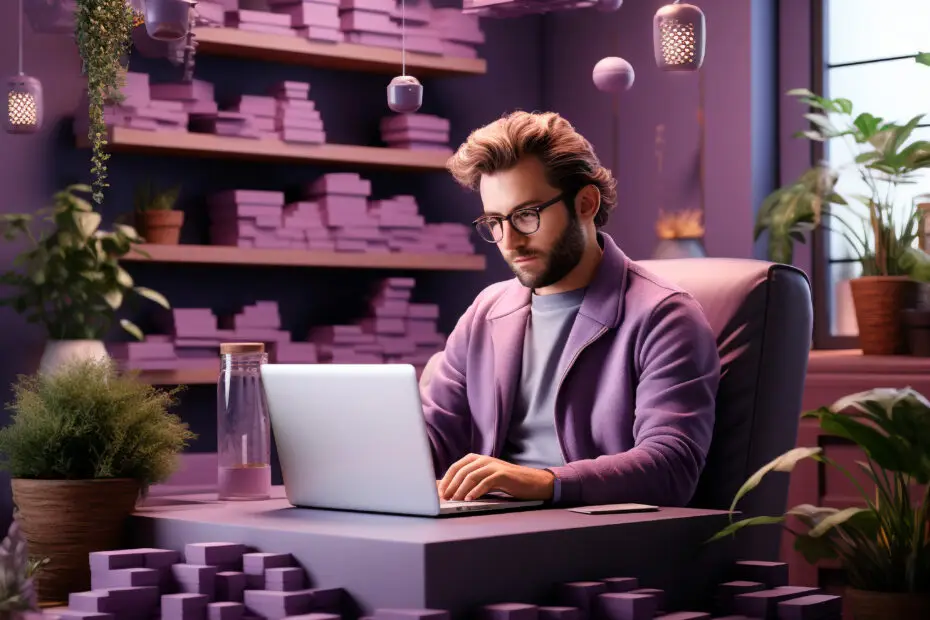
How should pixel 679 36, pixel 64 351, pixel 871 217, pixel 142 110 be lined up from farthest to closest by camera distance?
pixel 142 110 → pixel 871 217 → pixel 64 351 → pixel 679 36

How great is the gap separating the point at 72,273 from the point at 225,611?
2.97 m

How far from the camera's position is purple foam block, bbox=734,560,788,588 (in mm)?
1764

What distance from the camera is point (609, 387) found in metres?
2.26

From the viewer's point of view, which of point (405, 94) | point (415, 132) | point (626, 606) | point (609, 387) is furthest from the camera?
point (415, 132)

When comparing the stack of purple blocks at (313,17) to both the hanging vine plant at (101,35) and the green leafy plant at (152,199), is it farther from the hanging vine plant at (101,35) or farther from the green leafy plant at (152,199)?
the hanging vine plant at (101,35)

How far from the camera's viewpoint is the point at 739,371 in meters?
2.29

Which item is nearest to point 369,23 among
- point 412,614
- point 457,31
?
point 457,31

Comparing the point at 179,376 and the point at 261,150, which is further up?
the point at 261,150

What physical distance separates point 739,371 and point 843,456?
179cm

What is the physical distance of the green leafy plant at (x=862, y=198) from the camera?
4.31 m

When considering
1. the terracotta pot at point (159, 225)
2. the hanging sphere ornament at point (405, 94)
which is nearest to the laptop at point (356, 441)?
the hanging sphere ornament at point (405, 94)

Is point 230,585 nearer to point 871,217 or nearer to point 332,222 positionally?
point 871,217

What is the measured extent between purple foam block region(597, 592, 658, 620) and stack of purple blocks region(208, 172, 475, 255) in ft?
11.0

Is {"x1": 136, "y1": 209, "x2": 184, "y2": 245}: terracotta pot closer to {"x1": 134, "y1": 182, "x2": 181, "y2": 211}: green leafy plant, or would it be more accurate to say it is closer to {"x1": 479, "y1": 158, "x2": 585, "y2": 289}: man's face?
{"x1": 134, "y1": 182, "x2": 181, "y2": 211}: green leafy plant
